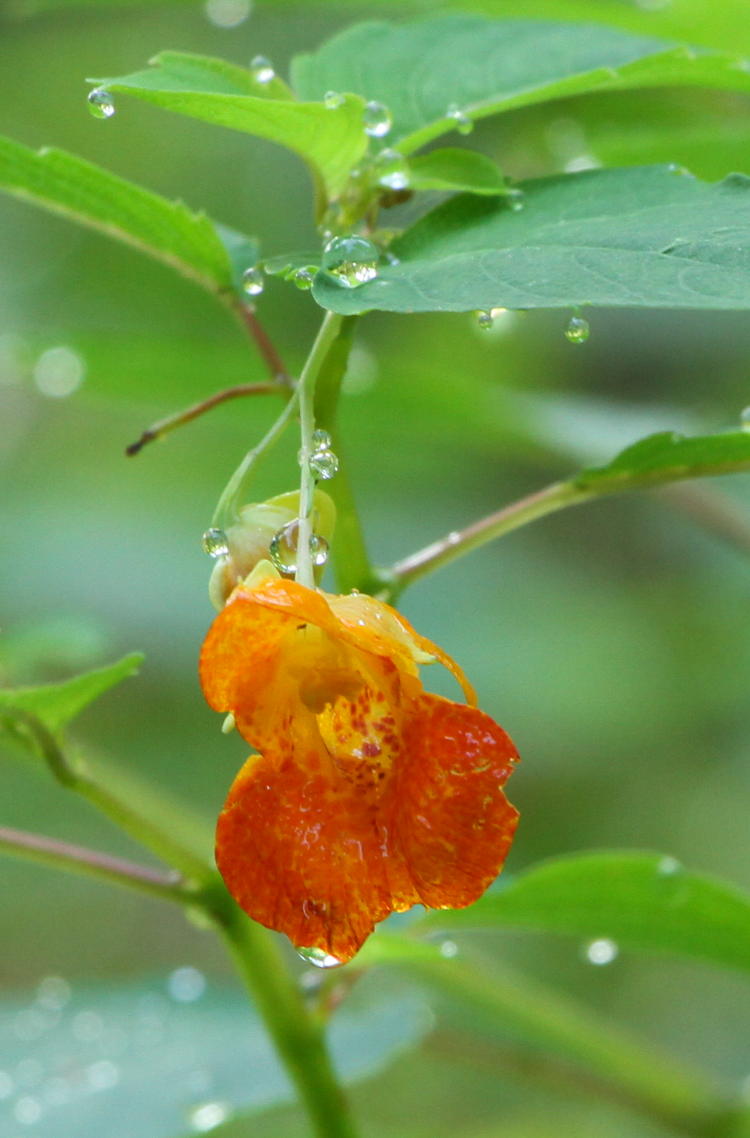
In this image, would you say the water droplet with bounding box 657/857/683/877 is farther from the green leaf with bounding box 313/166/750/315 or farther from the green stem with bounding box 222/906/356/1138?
the green leaf with bounding box 313/166/750/315

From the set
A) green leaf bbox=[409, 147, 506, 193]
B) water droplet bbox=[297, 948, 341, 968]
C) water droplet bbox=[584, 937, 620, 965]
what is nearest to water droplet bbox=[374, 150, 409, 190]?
green leaf bbox=[409, 147, 506, 193]

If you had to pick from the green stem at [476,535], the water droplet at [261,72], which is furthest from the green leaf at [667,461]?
the water droplet at [261,72]

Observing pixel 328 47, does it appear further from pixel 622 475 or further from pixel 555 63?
pixel 622 475

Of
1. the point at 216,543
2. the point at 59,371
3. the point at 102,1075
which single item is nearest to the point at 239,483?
the point at 216,543

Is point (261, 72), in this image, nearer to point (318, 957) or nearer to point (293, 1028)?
point (318, 957)

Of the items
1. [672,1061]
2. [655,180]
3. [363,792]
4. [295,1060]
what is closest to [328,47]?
[655,180]

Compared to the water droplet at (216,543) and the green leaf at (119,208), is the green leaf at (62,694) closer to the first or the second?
the water droplet at (216,543)
